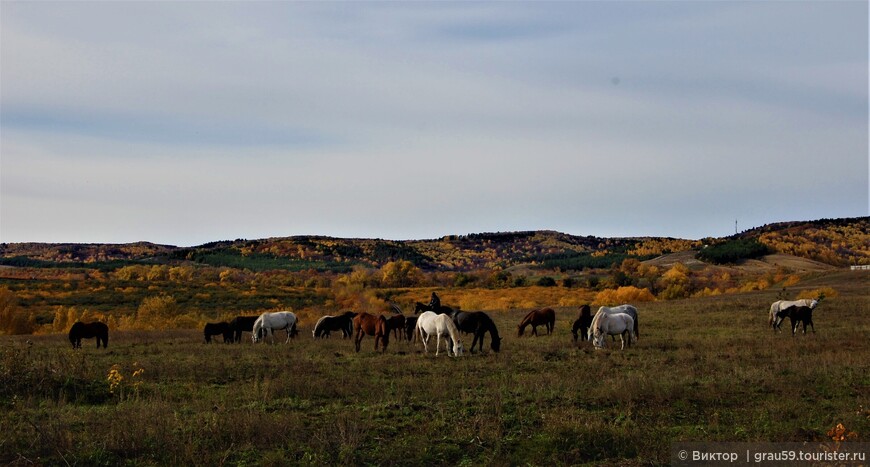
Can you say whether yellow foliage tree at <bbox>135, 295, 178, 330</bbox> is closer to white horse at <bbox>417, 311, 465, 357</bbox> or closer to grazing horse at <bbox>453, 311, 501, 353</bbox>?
white horse at <bbox>417, 311, 465, 357</bbox>

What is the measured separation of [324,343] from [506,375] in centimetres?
1120

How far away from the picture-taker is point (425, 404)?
12.2 metres

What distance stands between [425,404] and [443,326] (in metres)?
8.47

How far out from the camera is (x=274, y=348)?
23422mm

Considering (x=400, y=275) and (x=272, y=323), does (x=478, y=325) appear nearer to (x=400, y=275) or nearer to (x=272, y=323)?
(x=272, y=323)

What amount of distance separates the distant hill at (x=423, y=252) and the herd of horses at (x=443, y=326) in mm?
105507

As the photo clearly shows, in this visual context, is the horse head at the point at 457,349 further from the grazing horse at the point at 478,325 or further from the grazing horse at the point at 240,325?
the grazing horse at the point at 240,325

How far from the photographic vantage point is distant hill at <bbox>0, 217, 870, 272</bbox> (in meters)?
140

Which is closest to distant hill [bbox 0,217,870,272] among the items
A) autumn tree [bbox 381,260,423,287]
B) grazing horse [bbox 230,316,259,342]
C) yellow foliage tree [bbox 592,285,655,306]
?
autumn tree [bbox 381,260,423,287]

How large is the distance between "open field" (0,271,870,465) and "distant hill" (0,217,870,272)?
11789cm

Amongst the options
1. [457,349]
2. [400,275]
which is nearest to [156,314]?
[457,349]

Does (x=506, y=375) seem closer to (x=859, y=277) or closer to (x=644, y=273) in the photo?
(x=859, y=277)

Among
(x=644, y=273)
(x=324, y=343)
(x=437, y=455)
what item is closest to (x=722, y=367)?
(x=437, y=455)

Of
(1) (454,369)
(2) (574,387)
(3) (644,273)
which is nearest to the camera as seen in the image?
(2) (574,387)
